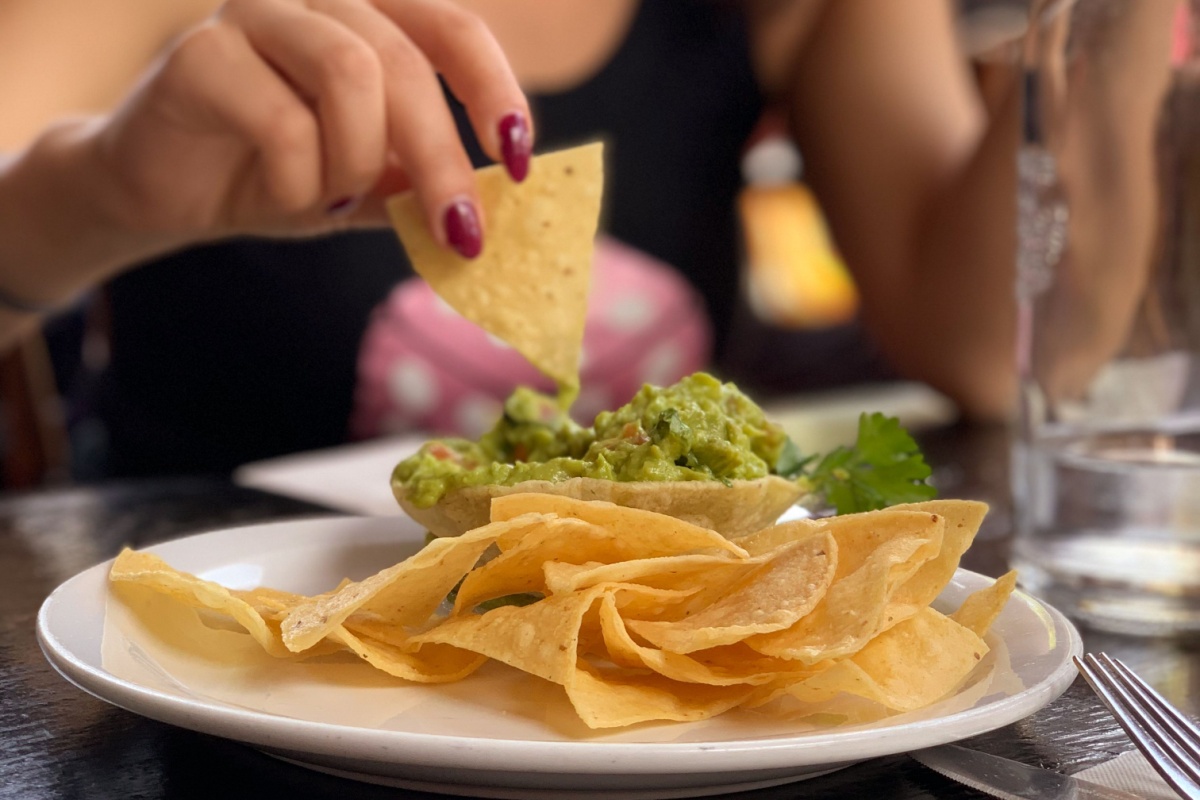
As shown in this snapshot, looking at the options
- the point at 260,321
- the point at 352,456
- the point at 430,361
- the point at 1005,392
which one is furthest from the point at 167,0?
the point at 1005,392

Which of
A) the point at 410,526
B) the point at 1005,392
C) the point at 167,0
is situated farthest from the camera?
the point at 1005,392

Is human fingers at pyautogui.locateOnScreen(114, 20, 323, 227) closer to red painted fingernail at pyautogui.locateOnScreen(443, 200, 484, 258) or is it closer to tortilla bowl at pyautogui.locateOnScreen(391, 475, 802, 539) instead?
red painted fingernail at pyautogui.locateOnScreen(443, 200, 484, 258)

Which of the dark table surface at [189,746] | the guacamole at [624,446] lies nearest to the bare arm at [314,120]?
the guacamole at [624,446]

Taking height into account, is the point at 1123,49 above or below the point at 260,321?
above

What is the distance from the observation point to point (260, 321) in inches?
101

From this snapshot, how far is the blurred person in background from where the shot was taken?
1.69m

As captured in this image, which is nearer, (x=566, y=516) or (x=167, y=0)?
(x=566, y=516)

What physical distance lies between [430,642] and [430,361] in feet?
5.81

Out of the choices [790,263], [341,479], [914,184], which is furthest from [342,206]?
[790,263]

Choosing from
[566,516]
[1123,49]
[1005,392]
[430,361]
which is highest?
[1123,49]

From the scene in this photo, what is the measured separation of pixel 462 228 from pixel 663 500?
445 millimetres

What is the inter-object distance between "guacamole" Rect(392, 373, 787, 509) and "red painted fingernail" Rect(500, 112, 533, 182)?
10.4 inches

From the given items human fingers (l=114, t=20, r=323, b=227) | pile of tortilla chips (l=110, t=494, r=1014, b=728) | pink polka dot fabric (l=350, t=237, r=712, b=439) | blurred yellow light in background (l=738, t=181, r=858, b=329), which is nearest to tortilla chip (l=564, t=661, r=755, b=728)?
pile of tortilla chips (l=110, t=494, r=1014, b=728)

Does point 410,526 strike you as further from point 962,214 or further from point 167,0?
point 962,214
